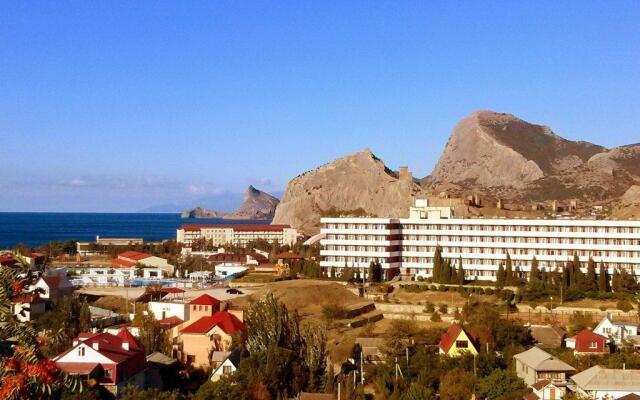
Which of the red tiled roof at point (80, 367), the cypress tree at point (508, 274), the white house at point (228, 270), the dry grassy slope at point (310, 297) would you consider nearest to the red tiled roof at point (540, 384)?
the red tiled roof at point (80, 367)

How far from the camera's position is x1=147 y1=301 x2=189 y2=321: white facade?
166 feet

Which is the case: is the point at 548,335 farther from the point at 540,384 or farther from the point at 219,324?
the point at 219,324

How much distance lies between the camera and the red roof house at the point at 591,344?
132 ft

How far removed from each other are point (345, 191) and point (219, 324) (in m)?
146

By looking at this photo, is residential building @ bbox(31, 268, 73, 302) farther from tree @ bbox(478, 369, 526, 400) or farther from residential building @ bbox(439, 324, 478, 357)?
tree @ bbox(478, 369, 526, 400)

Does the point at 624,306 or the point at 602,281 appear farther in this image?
the point at 602,281

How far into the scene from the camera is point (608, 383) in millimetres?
31281

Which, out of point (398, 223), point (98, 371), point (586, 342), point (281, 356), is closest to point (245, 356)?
point (281, 356)

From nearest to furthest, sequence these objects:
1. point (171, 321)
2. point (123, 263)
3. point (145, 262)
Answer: point (171, 321)
point (145, 262)
point (123, 263)

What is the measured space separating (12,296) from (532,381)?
95.5 ft

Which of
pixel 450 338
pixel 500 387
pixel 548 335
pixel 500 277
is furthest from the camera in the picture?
pixel 500 277

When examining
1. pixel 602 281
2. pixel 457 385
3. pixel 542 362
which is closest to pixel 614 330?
pixel 542 362

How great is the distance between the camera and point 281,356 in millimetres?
35312

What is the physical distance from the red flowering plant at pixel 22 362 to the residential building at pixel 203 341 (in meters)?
32.0
